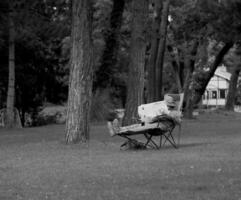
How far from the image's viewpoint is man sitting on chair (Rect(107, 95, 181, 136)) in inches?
567

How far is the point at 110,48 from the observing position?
31500 mm

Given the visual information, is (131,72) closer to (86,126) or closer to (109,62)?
(86,126)

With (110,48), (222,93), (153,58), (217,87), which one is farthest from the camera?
(222,93)

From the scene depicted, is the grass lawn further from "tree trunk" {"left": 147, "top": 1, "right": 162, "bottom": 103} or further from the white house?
the white house

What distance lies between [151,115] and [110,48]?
55.7ft

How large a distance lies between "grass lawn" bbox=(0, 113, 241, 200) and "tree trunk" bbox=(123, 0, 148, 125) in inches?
239

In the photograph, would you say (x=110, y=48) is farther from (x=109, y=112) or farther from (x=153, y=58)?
(x=109, y=112)

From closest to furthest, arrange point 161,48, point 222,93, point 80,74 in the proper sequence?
point 80,74
point 161,48
point 222,93

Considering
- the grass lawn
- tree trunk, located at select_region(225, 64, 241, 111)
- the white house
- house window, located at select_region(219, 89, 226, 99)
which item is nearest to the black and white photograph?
the grass lawn

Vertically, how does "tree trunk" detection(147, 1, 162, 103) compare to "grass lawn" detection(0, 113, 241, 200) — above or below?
above

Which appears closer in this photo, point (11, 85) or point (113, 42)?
point (11, 85)

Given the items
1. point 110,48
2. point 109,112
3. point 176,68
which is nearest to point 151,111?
point 109,112

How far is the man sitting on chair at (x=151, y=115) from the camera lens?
14.4m

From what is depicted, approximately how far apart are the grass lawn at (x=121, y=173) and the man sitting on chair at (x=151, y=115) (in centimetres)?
49
